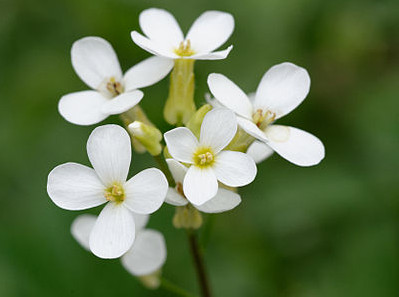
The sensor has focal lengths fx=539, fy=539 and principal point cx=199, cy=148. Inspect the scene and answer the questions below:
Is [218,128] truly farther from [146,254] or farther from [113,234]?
[146,254]

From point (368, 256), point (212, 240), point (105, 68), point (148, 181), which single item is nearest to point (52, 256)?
point (212, 240)

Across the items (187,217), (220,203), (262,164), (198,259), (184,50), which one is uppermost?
(184,50)

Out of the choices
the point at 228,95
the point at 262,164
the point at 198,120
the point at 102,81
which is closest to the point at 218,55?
the point at 228,95

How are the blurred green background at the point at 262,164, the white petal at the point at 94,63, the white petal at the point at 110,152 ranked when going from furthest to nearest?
the blurred green background at the point at 262,164 → the white petal at the point at 94,63 → the white petal at the point at 110,152

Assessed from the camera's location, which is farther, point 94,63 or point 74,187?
point 94,63

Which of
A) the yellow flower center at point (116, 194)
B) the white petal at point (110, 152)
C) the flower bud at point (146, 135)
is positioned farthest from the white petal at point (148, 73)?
the yellow flower center at point (116, 194)

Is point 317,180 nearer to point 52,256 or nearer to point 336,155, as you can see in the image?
point 336,155

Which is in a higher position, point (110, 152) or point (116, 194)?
point (110, 152)

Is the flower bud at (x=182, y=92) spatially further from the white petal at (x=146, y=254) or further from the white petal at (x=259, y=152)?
the white petal at (x=146, y=254)
